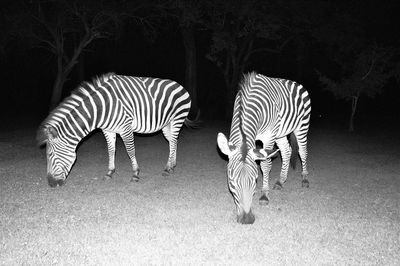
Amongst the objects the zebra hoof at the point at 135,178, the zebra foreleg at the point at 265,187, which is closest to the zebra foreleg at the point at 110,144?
the zebra hoof at the point at 135,178

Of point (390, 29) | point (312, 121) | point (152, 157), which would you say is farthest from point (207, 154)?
point (390, 29)

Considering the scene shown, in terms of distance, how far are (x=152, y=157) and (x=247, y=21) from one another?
1248 centimetres

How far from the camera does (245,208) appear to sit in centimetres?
561

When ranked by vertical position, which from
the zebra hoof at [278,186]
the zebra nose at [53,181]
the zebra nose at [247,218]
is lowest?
the zebra nose at [53,181]

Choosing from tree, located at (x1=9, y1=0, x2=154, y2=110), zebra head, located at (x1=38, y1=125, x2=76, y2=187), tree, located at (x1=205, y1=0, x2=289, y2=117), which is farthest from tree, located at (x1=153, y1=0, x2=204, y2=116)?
zebra head, located at (x1=38, y1=125, x2=76, y2=187)

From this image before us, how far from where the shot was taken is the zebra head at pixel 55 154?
7957mm

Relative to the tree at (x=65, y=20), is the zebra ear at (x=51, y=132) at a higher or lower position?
lower

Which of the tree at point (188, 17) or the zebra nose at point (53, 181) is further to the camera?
the tree at point (188, 17)

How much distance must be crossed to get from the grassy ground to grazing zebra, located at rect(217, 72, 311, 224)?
62 cm

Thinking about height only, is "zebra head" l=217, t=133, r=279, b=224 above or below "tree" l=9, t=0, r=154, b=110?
below

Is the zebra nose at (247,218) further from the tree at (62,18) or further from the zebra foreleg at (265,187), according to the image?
the tree at (62,18)

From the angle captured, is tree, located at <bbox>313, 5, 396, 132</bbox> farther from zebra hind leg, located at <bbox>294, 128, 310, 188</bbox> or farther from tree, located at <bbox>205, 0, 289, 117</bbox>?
zebra hind leg, located at <bbox>294, 128, 310, 188</bbox>

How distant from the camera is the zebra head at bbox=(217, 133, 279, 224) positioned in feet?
18.0

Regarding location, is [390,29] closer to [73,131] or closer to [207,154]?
[207,154]
